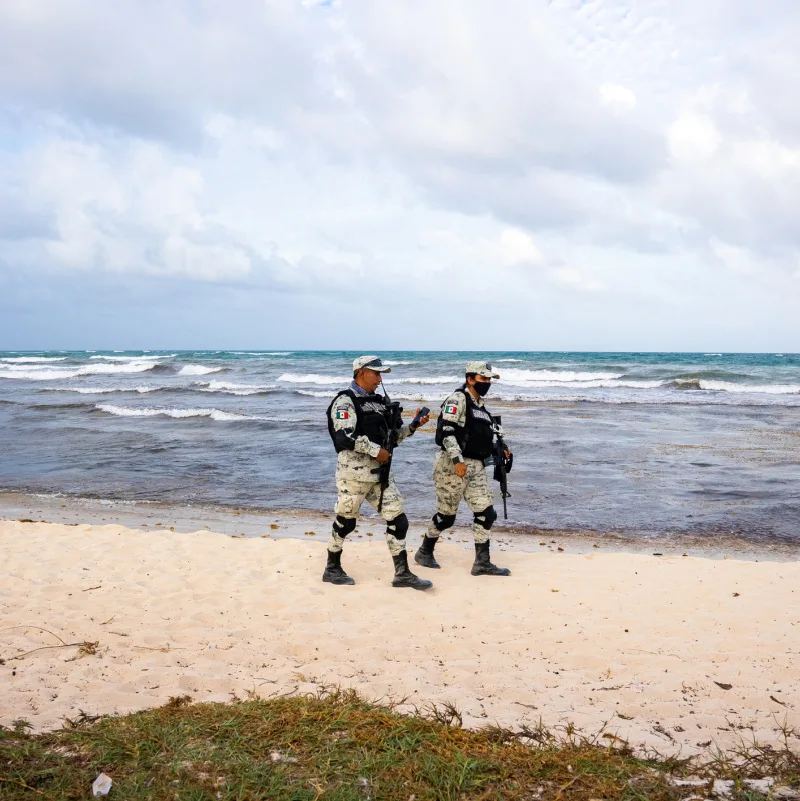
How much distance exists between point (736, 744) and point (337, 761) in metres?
2.06

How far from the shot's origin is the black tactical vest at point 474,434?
6.50m

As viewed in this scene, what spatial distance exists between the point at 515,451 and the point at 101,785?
13370mm

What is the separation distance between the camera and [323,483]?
12.0 m

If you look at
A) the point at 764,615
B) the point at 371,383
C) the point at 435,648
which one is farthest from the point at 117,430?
the point at 764,615

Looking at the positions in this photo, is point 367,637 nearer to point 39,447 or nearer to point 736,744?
point 736,744

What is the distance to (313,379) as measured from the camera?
41688 millimetres

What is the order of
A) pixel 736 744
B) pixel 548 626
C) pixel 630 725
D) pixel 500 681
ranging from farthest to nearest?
pixel 548 626 < pixel 500 681 < pixel 630 725 < pixel 736 744

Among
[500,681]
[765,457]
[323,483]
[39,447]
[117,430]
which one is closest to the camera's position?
[500,681]

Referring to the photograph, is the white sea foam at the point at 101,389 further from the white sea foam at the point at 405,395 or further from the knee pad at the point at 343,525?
the knee pad at the point at 343,525

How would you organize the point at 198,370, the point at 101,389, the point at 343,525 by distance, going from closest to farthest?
the point at 343,525, the point at 101,389, the point at 198,370

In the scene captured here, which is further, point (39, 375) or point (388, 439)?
point (39, 375)

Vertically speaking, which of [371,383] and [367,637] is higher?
[371,383]

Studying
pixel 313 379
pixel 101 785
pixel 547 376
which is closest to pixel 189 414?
pixel 313 379

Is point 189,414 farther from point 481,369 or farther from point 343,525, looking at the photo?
point 481,369
